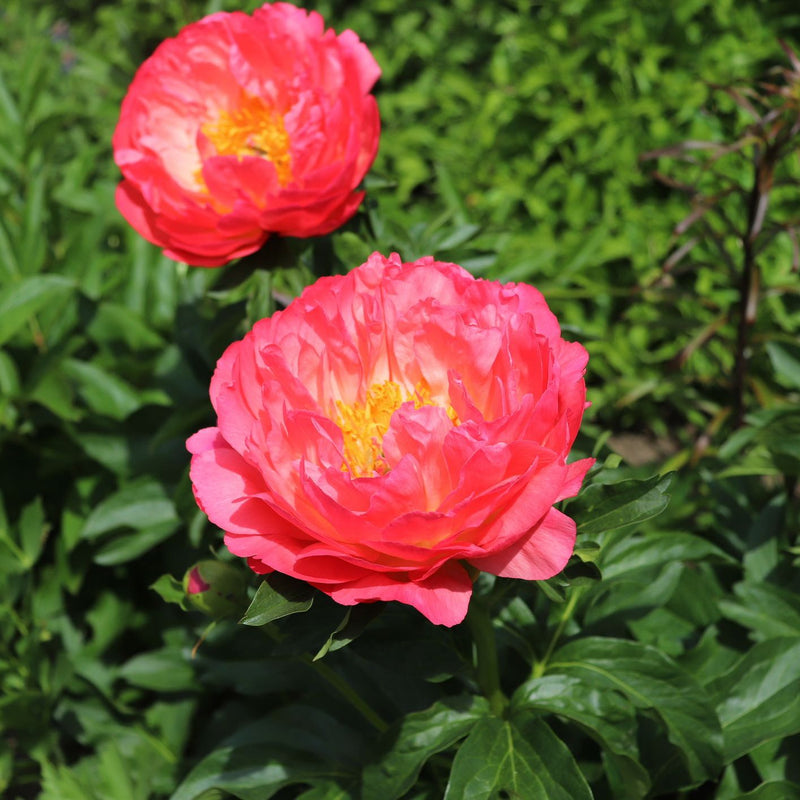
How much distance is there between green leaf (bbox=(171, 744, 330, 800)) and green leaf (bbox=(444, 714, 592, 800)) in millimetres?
271

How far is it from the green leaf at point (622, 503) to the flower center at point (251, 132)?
2.09 ft

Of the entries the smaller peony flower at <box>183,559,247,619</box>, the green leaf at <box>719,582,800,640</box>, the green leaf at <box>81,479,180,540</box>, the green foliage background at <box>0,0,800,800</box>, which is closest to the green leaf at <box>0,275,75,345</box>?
the green foliage background at <box>0,0,800,800</box>

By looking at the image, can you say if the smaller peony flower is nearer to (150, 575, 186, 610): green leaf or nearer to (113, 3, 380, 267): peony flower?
(150, 575, 186, 610): green leaf

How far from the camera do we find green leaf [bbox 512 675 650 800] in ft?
3.32

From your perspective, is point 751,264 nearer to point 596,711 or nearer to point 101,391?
point 596,711

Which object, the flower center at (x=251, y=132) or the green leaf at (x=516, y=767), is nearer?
the green leaf at (x=516, y=767)

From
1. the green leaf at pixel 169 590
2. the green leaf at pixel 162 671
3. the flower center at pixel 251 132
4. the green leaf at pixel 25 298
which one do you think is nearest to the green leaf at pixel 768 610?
the green leaf at pixel 169 590

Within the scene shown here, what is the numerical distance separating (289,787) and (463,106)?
8.03 feet

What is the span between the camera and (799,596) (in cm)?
128

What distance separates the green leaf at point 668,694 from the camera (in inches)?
40.9

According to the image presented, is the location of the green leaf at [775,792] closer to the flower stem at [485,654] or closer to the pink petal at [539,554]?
the flower stem at [485,654]

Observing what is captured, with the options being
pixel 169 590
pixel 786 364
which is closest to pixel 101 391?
pixel 169 590

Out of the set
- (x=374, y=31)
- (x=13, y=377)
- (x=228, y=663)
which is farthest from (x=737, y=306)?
(x=374, y=31)

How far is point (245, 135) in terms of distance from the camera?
131 cm
